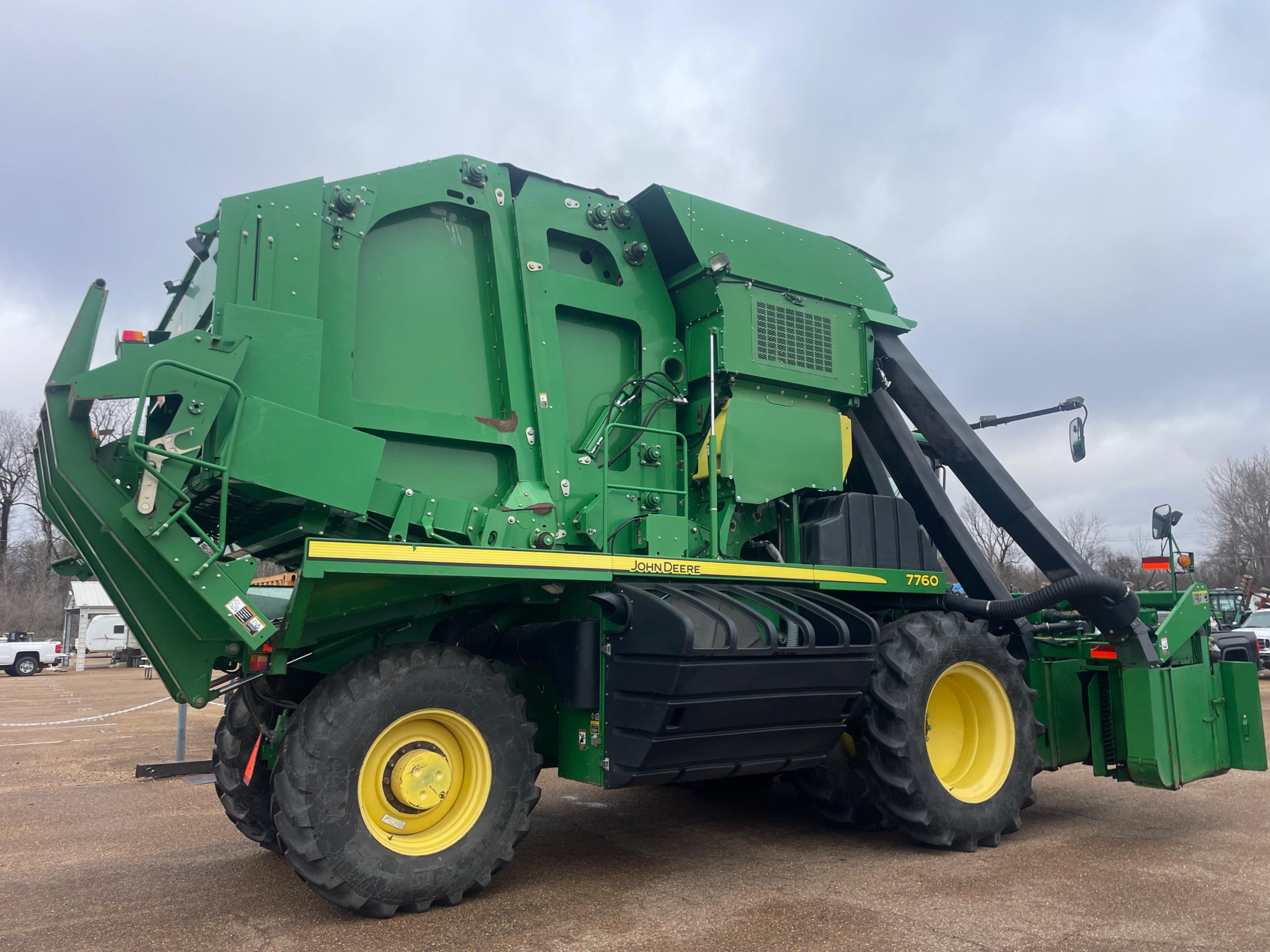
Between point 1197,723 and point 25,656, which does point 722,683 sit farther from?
point 25,656

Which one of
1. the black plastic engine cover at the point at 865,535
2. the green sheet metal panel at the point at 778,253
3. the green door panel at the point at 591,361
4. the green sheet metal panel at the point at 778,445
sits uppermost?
the green sheet metal panel at the point at 778,253

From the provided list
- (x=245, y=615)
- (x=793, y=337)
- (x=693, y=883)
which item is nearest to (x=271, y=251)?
(x=245, y=615)

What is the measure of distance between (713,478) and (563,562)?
1.48m

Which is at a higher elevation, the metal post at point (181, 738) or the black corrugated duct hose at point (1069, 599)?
the black corrugated duct hose at point (1069, 599)

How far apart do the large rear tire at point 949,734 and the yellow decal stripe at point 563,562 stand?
0.68m

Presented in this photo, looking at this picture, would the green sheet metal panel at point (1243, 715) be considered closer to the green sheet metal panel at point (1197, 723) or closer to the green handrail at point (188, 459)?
the green sheet metal panel at point (1197, 723)

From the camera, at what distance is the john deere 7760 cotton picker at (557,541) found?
179 inches

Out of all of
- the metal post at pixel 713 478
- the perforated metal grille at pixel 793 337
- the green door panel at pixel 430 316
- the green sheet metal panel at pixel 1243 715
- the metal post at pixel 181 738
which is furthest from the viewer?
the metal post at pixel 181 738

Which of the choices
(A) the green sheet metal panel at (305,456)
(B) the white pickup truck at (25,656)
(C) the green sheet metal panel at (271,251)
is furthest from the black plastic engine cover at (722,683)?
(B) the white pickup truck at (25,656)

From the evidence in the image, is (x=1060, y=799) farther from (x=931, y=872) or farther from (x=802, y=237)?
(x=802, y=237)

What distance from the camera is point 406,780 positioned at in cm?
472

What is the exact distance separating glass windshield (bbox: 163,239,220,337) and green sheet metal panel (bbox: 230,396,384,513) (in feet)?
3.22

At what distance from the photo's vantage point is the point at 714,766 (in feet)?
16.9

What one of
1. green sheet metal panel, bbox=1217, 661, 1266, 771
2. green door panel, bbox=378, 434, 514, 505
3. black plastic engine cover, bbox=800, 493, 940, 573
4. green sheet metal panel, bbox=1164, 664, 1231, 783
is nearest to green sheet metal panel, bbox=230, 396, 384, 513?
green door panel, bbox=378, 434, 514, 505
